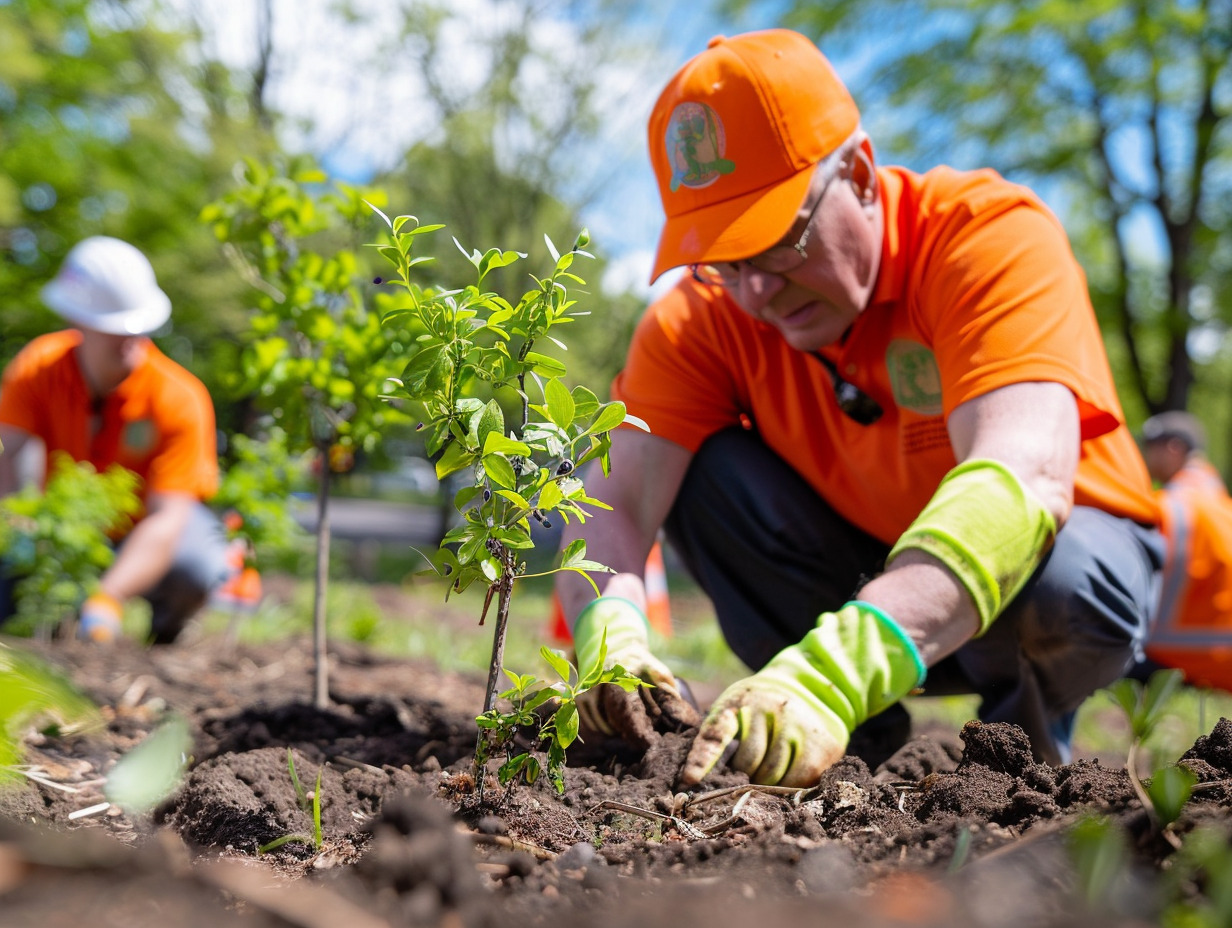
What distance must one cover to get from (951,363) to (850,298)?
0.32 meters

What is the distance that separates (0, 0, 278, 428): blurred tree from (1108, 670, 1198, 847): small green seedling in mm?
11530

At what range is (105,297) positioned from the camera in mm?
4055

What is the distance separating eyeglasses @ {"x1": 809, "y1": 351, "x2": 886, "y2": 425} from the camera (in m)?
2.32

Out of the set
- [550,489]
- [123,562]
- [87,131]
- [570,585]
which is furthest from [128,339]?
[87,131]

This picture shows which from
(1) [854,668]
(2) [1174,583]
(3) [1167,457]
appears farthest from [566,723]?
(3) [1167,457]

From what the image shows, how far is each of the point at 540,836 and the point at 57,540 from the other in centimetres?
274

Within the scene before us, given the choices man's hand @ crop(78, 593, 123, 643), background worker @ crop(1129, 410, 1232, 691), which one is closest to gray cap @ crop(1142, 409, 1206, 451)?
background worker @ crop(1129, 410, 1232, 691)

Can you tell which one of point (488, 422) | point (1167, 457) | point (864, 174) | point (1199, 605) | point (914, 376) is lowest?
point (1199, 605)

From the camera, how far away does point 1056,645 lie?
2115mm

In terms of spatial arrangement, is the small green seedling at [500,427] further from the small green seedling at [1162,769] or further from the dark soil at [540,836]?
the small green seedling at [1162,769]

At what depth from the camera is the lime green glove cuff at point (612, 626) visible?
6.25 feet

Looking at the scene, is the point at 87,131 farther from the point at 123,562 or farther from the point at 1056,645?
the point at 1056,645

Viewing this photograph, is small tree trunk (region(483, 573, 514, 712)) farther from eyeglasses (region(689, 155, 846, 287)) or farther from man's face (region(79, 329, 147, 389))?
man's face (region(79, 329, 147, 389))

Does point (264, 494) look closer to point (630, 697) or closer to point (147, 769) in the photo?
point (630, 697)
